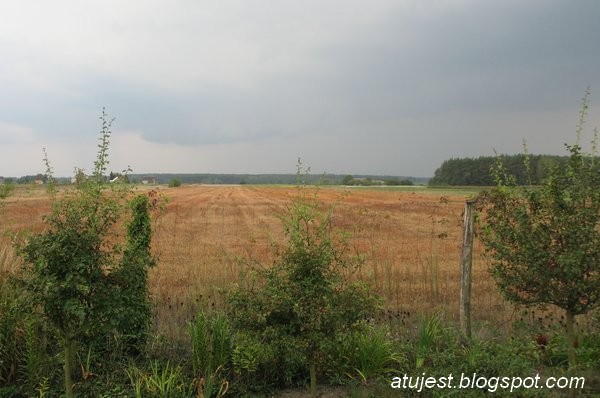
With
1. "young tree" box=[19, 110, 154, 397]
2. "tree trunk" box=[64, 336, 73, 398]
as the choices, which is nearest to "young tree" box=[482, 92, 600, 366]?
"young tree" box=[19, 110, 154, 397]

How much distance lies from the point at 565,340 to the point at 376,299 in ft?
9.22

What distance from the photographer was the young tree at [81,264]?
13.0 ft

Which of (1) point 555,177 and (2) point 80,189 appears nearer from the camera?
(2) point 80,189

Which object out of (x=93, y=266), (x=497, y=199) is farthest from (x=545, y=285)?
(x=93, y=266)

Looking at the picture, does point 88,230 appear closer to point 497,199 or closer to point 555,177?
point 497,199

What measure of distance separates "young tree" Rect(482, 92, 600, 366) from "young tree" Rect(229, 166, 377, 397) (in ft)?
5.51

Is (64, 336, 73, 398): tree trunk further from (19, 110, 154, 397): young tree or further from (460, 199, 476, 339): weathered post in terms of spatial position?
(460, 199, 476, 339): weathered post

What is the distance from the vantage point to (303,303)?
412 cm

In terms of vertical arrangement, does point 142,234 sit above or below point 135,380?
above

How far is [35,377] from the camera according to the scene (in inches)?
189

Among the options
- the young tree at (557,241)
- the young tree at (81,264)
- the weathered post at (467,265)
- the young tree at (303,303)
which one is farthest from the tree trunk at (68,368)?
the weathered post at (467,265)

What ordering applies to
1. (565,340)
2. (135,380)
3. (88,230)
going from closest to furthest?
(88,230), (135,380), (565,340)

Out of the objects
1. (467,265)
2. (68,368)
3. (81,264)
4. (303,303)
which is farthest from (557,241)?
(68,368)

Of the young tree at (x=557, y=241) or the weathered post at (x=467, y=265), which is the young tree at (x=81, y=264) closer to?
the young tree at (x=557, y=241)
